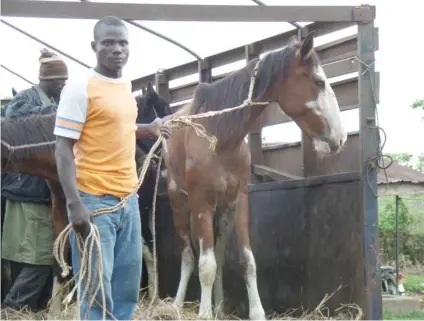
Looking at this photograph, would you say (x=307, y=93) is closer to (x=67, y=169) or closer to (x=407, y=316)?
(x=67, y=169)

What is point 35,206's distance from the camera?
6.63 metres

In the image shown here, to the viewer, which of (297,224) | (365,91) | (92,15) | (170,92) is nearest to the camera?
(92,15)

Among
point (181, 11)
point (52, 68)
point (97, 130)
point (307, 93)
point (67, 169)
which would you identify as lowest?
point (67, 169)

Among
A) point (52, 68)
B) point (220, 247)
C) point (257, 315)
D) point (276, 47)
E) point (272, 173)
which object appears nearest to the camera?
point (257, 315)

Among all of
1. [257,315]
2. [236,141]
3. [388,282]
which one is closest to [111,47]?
[236,141]

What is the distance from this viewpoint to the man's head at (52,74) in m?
6.44

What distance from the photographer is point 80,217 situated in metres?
3.53

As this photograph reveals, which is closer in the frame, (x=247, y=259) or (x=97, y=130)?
(x=97, y=130)

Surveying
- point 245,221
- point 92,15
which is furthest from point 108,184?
point 245,221

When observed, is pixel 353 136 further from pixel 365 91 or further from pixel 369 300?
pixel 369 300

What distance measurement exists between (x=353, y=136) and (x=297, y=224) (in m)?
0.87

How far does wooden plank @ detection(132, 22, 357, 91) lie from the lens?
5.84 meters

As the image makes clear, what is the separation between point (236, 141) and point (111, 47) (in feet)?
7.18

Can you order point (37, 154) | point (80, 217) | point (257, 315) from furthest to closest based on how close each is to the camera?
point (37, 154) → point (257, 315) → point (80, 217)
